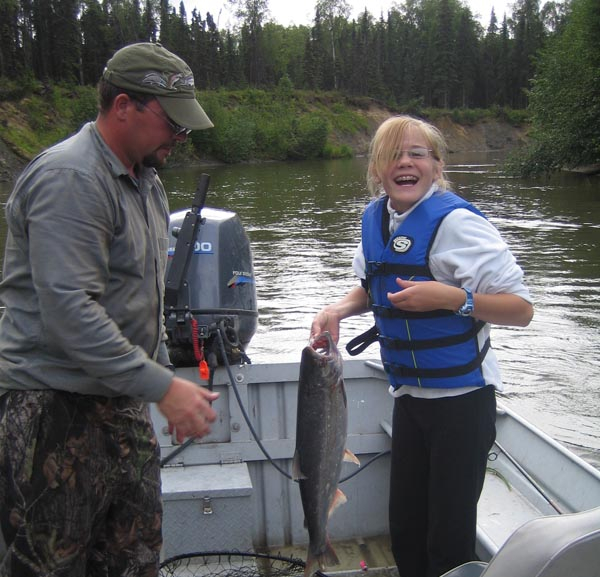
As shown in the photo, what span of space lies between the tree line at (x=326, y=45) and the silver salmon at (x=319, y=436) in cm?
7139

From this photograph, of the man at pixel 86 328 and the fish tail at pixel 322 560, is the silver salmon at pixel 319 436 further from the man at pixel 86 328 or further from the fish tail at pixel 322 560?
the man at pixel 86 328

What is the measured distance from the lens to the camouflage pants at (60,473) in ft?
7.63

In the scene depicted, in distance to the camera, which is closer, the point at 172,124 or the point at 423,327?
the point at 172,124

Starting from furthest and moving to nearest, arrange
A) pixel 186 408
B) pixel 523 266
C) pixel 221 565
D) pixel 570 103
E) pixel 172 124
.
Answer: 1. pixel 570 103
2. pixel 523 266
3. pixel 221 565
4. pixel 172 124
5. pixel 186 408

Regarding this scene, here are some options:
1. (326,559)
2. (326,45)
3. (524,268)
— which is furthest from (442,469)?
(326,45)

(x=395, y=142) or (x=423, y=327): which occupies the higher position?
(x=395, y=142)

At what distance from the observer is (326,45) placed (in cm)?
10794

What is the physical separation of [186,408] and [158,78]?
3.58 ft

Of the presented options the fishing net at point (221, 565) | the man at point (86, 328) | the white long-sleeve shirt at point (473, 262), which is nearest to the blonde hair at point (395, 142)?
the white long-sleeve shirt at point (473, 262)

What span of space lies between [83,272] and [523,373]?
779cm

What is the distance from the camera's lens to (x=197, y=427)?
2340mm

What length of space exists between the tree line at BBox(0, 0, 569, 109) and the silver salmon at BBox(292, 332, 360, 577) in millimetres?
71392

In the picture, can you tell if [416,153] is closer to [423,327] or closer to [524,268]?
[423,327]

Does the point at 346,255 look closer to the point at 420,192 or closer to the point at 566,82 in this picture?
the point at 420,192
